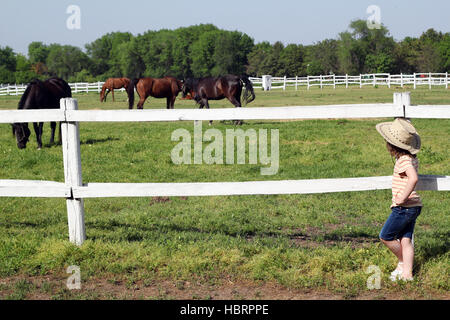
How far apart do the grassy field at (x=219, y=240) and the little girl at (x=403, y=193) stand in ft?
0.95

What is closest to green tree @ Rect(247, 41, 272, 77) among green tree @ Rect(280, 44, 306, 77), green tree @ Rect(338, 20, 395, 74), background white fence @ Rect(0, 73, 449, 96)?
green tree @ Rect(280, 44, 306, 77)

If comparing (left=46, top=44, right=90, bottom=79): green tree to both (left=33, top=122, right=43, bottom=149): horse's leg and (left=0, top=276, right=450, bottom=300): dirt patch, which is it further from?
(left=0, top=276, right=450, bottom=300): dirt patch

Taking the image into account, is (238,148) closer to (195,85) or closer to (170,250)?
(170,250)

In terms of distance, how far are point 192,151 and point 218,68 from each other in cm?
12212

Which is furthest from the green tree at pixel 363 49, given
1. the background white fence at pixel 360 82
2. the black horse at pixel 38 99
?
the black horse at pixel 38 99

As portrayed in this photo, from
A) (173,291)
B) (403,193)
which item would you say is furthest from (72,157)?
(403,193)

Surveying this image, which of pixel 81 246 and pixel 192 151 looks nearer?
pixel 81 246

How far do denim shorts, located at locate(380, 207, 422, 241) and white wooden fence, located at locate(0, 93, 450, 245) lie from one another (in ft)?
1.44

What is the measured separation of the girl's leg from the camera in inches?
169

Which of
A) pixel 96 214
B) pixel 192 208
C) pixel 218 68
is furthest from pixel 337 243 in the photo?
pixel 218 68

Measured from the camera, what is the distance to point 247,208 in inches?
297

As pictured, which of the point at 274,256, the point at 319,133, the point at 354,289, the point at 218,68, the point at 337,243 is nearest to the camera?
the point at 354,289
